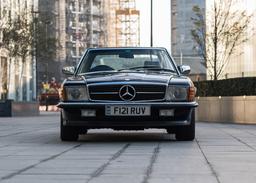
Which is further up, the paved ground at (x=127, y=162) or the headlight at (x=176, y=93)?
the headlight at (x=176, y=93)

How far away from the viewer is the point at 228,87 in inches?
998

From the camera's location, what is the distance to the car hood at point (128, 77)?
10.8 m

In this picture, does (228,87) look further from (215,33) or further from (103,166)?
(103,166)

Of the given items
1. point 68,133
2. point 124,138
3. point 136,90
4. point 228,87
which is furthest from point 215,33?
point 136,90

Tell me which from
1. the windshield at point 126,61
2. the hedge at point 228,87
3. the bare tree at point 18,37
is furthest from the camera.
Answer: the bare tree at point 18,37

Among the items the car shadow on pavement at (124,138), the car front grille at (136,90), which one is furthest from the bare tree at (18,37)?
the car front grille at (136,90)

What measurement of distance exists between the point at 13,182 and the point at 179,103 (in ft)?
15.8

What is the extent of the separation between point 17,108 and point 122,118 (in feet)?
91.7

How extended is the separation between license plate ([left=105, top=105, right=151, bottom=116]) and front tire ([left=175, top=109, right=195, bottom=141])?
957mm

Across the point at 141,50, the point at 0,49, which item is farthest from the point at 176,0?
the point at 141,50

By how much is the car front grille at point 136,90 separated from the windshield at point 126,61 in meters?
1.21

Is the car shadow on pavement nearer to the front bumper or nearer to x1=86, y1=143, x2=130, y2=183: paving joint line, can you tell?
the front bumper

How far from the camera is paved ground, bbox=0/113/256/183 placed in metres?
6.65

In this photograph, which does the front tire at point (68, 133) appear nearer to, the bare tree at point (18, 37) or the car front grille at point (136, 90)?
the car front grille at point (136, 90)
